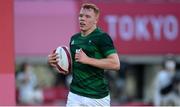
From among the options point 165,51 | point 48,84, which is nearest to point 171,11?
point 165,51

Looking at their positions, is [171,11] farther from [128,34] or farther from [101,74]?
[101,74]

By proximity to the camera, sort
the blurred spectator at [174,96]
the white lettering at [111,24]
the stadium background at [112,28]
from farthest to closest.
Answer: the white lettering at [111,24]
the stadium background at [112,28]
the blurred spectator at [174,96]

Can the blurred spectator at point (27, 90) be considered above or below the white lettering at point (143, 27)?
below

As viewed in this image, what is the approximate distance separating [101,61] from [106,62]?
5cm

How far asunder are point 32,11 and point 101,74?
433 inches

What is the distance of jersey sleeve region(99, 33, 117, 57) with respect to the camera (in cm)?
909

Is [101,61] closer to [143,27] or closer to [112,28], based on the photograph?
[112,28]

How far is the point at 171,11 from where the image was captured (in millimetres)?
20703

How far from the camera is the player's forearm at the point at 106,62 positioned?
900 centimetres

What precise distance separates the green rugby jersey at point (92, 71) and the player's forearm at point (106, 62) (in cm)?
10

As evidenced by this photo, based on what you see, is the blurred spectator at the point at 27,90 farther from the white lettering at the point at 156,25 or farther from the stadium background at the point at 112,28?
the white lettering at the point at 156,25

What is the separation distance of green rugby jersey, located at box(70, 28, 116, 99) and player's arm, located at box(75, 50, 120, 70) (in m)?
0.09

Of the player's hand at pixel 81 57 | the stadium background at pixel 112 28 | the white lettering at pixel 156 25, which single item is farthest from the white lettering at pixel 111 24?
the player's hand at pixel 81 57

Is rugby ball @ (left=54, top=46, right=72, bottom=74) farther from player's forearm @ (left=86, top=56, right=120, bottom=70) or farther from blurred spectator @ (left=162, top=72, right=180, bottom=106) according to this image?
blurred spectator @ (left=162, top=72, right=180, bottom=106)
